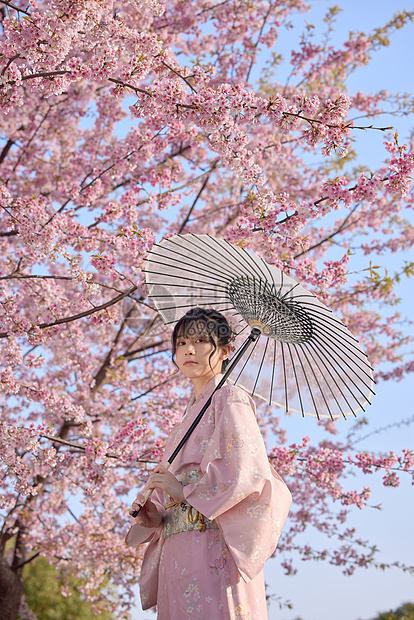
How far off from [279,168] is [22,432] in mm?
5362

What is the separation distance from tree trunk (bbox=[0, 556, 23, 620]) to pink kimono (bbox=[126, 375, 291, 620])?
4588mm

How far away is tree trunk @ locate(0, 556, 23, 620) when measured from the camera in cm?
616

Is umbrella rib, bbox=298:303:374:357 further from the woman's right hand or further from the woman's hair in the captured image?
the woman's right hand

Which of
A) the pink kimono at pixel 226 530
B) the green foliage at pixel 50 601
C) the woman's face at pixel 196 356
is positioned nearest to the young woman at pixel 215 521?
the pink kimono at pixel 226 530

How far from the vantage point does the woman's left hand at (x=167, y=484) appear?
7.64 ft

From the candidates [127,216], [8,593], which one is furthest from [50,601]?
[127,216]

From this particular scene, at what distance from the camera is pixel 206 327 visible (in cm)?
283

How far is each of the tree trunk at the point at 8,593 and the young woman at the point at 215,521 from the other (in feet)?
14.6

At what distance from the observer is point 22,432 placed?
14.1 ft

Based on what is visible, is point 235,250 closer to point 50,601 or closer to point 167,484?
point 167,484

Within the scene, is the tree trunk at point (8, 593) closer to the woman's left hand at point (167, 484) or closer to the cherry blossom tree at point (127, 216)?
the cherry blossom tree at point (127, 216)

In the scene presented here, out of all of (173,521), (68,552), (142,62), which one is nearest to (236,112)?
(142,62)

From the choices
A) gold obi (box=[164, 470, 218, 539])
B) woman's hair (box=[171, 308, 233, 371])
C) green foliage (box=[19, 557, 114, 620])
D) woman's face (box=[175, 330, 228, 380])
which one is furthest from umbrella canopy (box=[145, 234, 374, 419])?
green foliage (box=[19, 557, 114, 620])

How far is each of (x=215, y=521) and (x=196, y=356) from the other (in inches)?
32.0
